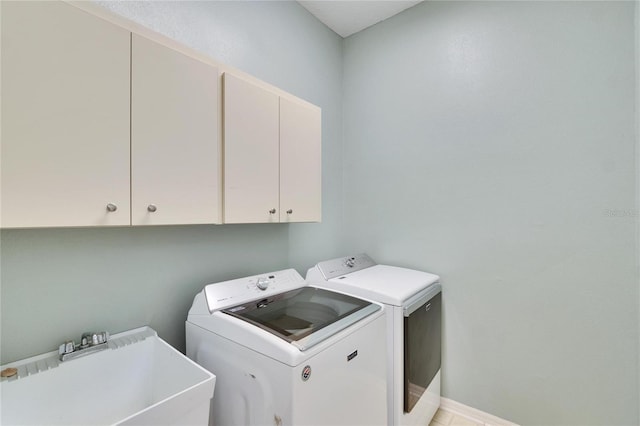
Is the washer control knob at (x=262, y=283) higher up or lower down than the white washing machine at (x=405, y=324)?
higher up

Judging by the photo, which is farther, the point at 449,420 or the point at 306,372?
the point at 449,420

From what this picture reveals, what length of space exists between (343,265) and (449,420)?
4.16 feet

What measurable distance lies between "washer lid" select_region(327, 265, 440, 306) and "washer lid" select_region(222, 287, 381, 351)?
103mm

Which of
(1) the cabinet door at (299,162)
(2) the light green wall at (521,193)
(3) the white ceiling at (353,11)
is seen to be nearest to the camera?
(2) the light green wall at (521,193)

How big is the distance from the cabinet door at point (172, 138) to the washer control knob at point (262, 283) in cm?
44

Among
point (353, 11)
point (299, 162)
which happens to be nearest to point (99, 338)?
point (299, 162)

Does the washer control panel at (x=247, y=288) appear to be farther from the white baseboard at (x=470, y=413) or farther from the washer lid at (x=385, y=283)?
the white baseboard at (x=470, y=413)

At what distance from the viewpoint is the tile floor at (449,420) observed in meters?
1.92

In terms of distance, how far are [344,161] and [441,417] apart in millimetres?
2099

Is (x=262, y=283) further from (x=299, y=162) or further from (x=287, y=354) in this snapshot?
(x=299, y=162)

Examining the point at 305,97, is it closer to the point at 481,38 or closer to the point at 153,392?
the point at 481,38

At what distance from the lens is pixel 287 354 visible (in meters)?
1.01


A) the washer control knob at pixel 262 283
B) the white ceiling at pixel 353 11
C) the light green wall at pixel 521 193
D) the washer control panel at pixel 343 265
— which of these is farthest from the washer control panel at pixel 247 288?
the white ceiling at pixel 353 11

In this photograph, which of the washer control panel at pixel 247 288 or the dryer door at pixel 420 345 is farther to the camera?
the dryer door at pixel 420 345
